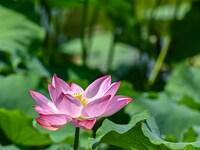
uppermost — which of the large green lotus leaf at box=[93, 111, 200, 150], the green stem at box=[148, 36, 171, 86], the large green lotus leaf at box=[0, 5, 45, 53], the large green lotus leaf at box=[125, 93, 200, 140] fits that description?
the large green lotus leaf at box=[93, 111, 200, 150]

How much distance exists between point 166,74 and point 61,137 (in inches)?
56.6

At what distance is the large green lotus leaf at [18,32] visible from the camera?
6.27 feet

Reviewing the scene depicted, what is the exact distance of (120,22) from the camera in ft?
8.87

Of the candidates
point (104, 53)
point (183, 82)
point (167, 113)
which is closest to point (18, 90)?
point (167, 113)

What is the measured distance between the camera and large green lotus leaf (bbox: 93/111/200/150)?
1.07 metres

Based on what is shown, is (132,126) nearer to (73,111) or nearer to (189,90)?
(73,111)

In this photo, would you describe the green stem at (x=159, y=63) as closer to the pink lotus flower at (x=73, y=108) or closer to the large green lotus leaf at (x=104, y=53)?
the large green lotus leaf at (x=104, y=53)

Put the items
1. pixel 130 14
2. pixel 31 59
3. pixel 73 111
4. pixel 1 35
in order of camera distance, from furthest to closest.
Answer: pixel 130 14
pixel 31 59
pixel 1 35
pixel 73 111

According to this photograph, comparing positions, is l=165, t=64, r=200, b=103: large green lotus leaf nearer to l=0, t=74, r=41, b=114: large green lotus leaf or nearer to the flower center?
l=0, t=74, r=41, b=114: large green lotus leaf

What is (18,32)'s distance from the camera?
77.7 inches

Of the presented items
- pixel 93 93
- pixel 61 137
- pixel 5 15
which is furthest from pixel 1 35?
pixel 93 93

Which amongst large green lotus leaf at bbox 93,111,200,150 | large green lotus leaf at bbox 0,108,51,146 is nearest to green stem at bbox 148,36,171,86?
large green lotus leaf at bbox 0,108,51,146

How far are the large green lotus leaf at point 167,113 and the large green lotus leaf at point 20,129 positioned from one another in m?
0.35

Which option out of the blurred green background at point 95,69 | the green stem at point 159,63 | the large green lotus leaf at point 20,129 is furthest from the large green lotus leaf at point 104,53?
the large green lotus leaf at point 20,129
